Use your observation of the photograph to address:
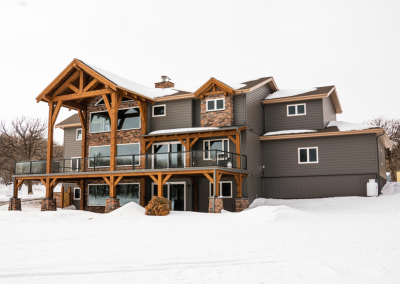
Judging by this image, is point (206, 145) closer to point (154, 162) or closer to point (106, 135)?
point (154, 162)

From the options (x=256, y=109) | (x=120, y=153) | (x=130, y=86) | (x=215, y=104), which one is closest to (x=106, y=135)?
(x=120, y=153)

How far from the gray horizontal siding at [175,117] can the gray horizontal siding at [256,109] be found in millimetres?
3406

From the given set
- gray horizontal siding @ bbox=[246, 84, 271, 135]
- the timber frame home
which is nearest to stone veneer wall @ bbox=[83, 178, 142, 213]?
the timber frame home

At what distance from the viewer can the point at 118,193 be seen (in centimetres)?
2420

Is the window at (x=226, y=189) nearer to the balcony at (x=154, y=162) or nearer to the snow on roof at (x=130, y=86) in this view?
the balcony at (x=154, y=162)

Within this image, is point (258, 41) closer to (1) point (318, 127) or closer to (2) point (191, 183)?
(1) point (318, 127)

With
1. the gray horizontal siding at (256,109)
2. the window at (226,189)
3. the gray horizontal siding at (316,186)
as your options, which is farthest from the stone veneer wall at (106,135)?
the gray horizontal siding at (316,186)

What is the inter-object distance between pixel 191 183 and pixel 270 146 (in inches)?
207

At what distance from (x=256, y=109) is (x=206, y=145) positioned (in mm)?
3756

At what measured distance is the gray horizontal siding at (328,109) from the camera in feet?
78.4

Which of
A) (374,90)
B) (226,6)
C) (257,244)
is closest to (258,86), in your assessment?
(226,6)

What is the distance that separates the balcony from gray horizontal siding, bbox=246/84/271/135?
244 cm

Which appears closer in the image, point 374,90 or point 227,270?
point 227,270

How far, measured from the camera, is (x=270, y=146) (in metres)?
23.5
